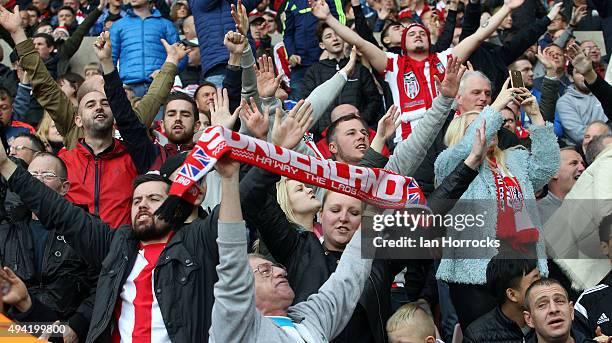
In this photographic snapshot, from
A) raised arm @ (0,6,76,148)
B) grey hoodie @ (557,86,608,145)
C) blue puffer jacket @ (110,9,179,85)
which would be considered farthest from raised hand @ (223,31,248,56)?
grey hoodie @ (557,86,608,145)

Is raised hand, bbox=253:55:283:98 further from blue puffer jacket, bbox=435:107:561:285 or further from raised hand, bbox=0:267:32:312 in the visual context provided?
raised hand, bbox=0:267:32:312

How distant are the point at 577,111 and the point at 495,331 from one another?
559 cm

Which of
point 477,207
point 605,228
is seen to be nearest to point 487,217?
point 477,207

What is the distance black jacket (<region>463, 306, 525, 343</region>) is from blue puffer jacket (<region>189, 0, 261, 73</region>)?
190 inches

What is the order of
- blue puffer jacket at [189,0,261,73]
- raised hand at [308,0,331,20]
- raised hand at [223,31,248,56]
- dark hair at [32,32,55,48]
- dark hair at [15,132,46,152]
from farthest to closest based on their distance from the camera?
dark hair at [32,32,55,48]
blue puffer jacket at [189,0,261,73]
raised hand at [308,0,331,20]
dark hair at [15,132,46,152]
raised hand at [223,31,248,56]

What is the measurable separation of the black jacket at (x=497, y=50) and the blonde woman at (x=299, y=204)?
4521 millimetres

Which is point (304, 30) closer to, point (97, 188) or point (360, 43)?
point (360, 43)

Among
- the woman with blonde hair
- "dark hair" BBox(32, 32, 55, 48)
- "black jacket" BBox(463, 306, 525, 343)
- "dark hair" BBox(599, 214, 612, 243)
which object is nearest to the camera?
"black jacket" BBox(463, 306, 525, 343)

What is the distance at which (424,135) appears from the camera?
21.4 ft

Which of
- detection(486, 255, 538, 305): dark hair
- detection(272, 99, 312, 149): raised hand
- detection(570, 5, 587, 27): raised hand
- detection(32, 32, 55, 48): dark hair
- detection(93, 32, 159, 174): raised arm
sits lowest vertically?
detection(570, 5, 587, 27): raised hand

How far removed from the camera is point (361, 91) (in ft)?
34.7

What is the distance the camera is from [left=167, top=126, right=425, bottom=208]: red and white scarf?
4371 millimetres

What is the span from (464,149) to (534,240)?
2.23ft

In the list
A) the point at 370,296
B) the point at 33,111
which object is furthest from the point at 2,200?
the point at 33,111
